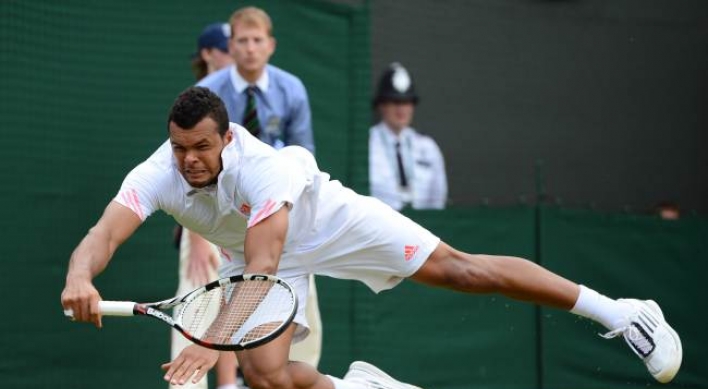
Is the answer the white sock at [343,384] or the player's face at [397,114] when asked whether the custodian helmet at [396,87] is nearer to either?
the player's face at [397,114]

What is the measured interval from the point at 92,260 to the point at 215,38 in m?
2.89

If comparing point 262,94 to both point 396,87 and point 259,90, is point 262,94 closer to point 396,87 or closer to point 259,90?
point 259,90

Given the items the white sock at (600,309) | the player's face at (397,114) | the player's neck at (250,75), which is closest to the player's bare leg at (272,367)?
the white sock at (600,309)

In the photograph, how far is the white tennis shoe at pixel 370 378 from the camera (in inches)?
281

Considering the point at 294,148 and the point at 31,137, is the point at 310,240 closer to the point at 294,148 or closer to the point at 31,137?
the point at 294,148

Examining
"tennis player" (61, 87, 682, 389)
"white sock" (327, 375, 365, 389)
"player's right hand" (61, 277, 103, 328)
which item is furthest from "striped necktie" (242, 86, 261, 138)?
"player's right hand" (61, 277, 103, 328)

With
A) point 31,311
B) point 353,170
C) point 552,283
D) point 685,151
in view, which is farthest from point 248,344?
point 685,151

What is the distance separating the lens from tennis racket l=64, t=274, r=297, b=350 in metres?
5.50

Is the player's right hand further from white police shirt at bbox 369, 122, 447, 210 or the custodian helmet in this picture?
the custodian helmet

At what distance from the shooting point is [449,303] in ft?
31.9

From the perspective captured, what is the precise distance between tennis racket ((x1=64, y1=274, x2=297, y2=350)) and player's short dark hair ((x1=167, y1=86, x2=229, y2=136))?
759mm

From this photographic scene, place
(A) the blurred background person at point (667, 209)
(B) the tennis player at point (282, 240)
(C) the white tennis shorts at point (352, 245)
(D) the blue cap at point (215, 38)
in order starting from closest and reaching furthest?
(B) the tennis player at point (282, 240) < (C) the white tennis shorts at point (352, 245) < (D) the blue cap at point (215, 38) < (A) the blurred background person at point (667, 209)

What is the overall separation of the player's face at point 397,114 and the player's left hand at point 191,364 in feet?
17.7

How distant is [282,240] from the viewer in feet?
19.5
